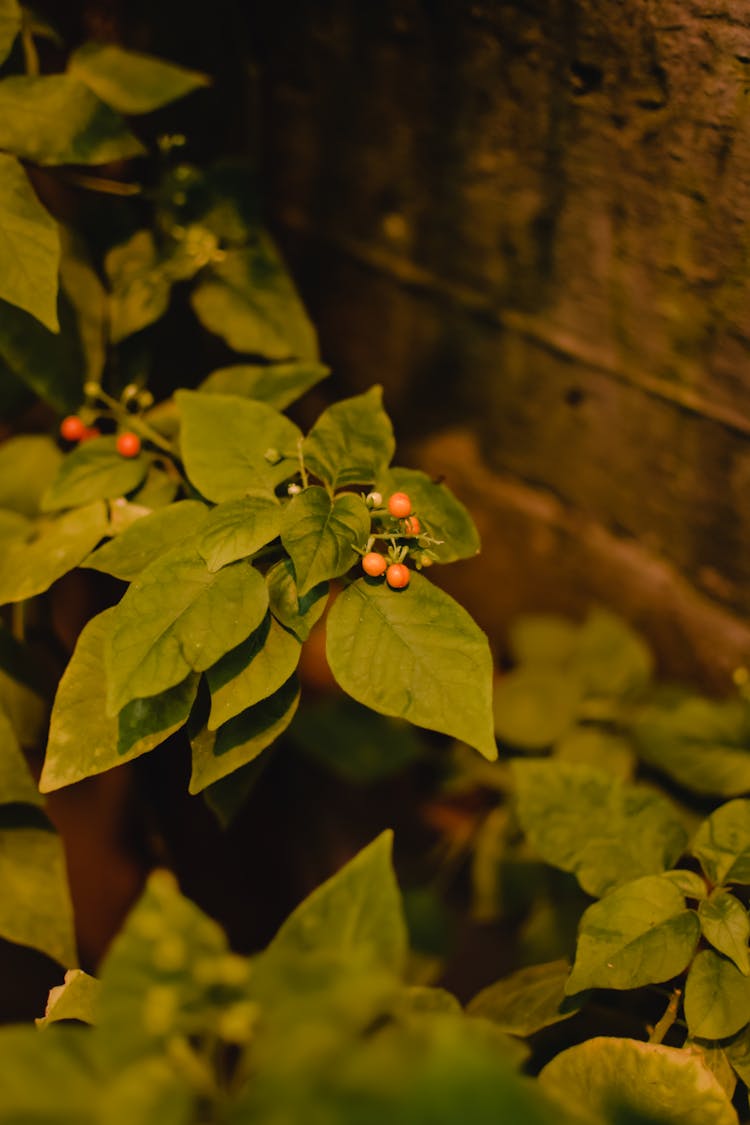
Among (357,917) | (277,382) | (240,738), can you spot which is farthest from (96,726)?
(277,382)

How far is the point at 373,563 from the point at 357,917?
33cm

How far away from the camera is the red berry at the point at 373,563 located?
2.81 ft

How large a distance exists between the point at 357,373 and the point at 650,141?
2.58 feet

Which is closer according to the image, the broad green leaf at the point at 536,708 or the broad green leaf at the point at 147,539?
the broad green leaf at the point at 147,539

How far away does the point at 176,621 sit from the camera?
82 cm

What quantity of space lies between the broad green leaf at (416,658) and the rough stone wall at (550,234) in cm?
69

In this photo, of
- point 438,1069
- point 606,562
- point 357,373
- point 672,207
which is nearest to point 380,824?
point 606,562

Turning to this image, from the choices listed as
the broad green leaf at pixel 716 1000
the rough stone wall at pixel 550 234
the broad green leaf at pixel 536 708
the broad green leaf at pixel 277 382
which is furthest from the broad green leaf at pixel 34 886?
the rough stone wall at pixel 550 234

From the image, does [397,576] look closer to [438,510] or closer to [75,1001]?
[438,510]

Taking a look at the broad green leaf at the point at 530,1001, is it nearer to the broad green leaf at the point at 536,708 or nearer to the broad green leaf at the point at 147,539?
the broad green leaf at the point at 536,708

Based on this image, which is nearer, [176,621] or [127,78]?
[176,621]

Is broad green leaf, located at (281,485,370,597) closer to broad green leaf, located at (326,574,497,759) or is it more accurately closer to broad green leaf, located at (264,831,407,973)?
broad green leaf, located at (326,574,497,759)

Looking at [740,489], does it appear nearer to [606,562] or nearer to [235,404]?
[606,562]

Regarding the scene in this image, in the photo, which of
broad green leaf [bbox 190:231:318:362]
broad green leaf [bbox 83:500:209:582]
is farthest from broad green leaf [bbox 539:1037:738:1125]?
broad green leaf [bbox 190:231:318:362]
